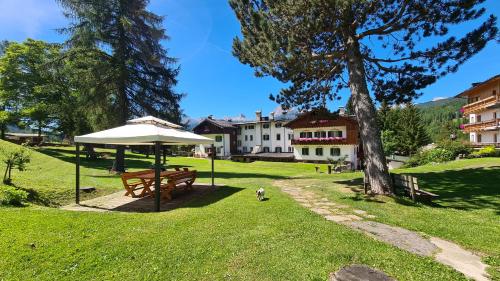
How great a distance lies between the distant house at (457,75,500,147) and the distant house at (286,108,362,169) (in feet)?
49.1

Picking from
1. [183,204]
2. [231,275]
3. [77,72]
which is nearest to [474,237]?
[231,275]

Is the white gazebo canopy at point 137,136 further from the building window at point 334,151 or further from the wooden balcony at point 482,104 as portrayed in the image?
the wooden balcony at point 482,104

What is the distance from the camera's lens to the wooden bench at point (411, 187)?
8.72 m

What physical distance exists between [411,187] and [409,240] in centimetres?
427

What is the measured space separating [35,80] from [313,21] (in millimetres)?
33537

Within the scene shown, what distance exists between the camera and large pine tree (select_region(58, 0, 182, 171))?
18.6 metres

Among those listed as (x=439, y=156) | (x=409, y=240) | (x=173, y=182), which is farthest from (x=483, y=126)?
(x=173, y=182)

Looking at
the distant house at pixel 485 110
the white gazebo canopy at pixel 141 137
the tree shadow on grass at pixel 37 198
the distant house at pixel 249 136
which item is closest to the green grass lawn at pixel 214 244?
the white gazebo canopy at pixel 141 137

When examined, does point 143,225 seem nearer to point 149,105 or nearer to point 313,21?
point 313,21

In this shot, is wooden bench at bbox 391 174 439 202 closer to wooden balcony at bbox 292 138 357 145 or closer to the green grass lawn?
the green grass lawn

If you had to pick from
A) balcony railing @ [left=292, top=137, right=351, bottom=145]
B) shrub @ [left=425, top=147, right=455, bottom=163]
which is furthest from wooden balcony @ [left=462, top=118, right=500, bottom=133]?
balcony railing @ [left=292, top=137, right=351, bottom=145]

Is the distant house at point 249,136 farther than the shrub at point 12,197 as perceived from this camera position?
Yes

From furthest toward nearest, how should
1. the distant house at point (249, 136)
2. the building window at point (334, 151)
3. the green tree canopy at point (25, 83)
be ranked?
the distant house at point (249, 136), the building window at point (334, 151), the green tree canopy at point (25, 83)

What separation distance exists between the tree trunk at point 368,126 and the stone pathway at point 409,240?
263 centimetres
